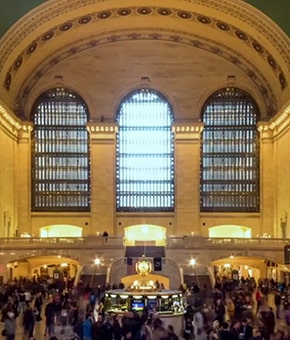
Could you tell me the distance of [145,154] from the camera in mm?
48562

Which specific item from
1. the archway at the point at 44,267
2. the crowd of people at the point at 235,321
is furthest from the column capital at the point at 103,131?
the crowd of people at the point at 235,321

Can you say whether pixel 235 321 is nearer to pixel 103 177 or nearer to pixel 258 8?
pixel 258 8

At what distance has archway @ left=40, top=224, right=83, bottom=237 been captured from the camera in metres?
48.2

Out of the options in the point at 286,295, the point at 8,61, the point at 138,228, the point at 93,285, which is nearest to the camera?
the point at 286,295

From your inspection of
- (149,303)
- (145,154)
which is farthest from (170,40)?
(149,303)

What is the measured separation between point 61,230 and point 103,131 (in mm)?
6835

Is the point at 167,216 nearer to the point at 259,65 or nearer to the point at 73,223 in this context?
the point at 73,223

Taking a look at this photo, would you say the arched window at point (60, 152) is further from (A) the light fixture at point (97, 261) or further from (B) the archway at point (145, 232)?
(A) the light fixture at point (97, 261)

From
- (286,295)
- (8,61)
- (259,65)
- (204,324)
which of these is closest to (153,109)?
(259,65)

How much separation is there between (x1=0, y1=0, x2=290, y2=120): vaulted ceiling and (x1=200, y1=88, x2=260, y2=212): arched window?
2.81ft

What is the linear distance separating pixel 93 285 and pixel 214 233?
1608cm

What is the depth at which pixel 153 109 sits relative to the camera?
48.0 m

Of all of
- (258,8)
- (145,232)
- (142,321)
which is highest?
(258,8)

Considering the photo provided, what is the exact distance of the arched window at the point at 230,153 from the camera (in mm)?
47938
